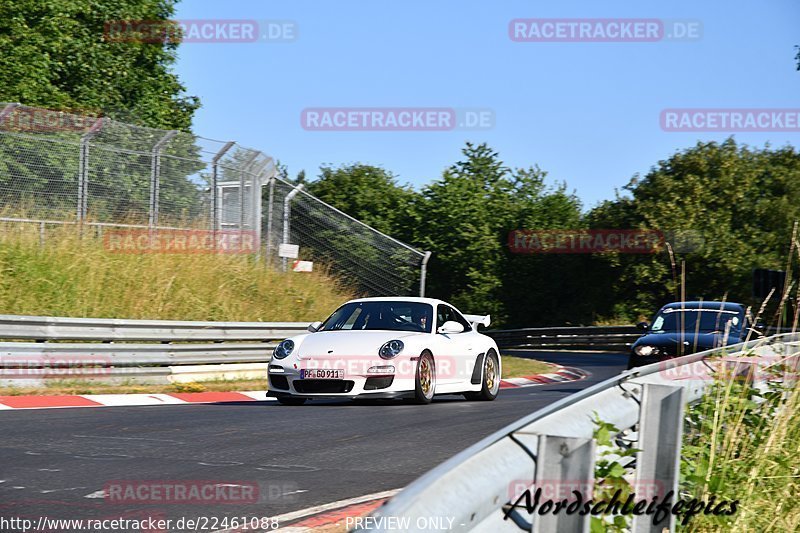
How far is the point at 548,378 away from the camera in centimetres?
2050

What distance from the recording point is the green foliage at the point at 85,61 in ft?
90.0

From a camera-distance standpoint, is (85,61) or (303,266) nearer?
(303,266)

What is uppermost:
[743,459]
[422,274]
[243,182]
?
[243,182]

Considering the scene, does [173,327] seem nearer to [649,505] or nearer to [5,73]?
[649,505]

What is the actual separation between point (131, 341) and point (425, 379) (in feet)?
13.9

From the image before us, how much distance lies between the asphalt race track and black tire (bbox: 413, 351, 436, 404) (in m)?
0.25

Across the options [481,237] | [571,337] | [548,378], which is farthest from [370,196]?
[548,378]

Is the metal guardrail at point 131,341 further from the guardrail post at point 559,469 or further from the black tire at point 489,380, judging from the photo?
the guardrail post at point 559,469

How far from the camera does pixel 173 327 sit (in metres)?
14.3

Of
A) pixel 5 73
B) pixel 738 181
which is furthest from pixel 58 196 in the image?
pixel 738 181

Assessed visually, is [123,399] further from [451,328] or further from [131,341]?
[451,328]

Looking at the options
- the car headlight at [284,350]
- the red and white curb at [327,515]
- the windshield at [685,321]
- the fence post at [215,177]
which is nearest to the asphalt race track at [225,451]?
the red and white curb at [327,515]

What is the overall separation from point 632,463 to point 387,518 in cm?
200

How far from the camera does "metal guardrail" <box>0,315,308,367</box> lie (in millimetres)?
12102
